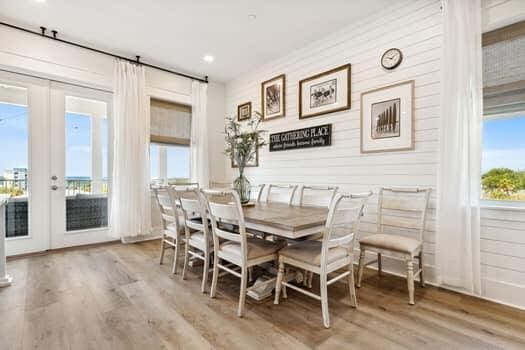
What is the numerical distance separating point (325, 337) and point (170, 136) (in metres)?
3.93

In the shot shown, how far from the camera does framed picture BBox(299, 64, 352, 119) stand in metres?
3.23

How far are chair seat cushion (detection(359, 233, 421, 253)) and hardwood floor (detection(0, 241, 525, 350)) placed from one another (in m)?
0.43

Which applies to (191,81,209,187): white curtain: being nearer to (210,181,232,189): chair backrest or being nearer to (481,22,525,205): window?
(210,181,232,189): chair backrest

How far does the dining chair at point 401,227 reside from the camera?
7.30ft

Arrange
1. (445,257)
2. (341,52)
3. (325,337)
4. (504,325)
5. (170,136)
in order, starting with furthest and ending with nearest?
(170,136) < (341,52) < (445,257) < (504,325) < (325,337)

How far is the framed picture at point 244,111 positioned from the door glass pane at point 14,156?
3.05 metres

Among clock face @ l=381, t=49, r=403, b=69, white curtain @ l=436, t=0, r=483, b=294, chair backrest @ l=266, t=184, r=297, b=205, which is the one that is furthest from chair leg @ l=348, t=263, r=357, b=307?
clock face @ l=381, t=49, r=403, b=69

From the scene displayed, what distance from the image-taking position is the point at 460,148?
229 centimetres

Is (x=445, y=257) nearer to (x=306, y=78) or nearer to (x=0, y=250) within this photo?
(x=306, y=78)

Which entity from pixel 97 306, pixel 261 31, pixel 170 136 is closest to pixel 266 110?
pixel 261 31

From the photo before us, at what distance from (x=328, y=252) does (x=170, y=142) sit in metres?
3.59

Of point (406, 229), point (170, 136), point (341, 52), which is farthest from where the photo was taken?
point (170, 136)

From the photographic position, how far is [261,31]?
3336mm

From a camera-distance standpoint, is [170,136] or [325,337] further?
[170,136]
